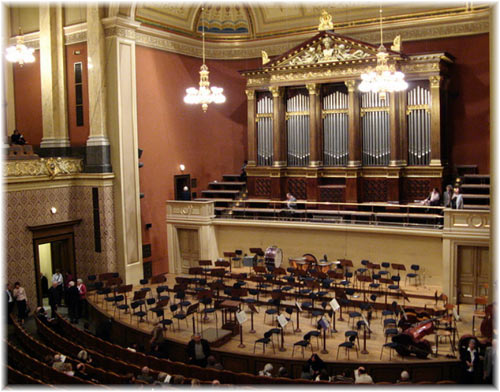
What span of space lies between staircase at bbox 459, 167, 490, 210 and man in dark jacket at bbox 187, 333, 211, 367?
7.99m

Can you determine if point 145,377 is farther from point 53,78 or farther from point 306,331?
point 53,78

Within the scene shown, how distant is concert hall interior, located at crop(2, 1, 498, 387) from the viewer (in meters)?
14.1

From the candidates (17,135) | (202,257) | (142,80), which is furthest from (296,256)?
(17,135)

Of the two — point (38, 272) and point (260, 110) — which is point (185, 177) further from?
point (38, 272)

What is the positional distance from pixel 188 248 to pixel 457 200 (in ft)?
28.3

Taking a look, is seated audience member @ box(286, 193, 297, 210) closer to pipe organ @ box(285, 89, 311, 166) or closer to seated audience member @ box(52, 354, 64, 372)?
pipe organ @ box(285, 89, 311, 166)

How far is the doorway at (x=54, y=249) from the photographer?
16.0 metres

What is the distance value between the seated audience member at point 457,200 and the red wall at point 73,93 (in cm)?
1101

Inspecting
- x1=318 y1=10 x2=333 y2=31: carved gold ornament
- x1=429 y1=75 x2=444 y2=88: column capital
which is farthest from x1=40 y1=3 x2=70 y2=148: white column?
x1=429 y1=75 x2=444 y2=88: column capital

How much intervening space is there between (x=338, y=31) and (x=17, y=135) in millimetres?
11097

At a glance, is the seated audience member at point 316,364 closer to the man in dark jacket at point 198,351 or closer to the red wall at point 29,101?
the man in dark jacket at point 198,351

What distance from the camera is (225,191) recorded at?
65.6 ft

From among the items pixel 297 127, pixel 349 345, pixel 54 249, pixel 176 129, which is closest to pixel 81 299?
pixel 54 249

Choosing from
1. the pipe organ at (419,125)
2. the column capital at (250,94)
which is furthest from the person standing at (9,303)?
the pipe organ at (419,125)
